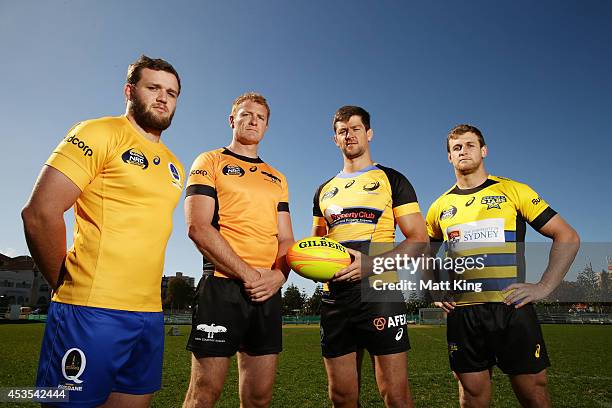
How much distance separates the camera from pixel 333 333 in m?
3.90

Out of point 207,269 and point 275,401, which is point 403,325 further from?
point 275,401

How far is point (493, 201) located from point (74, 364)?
411 centimetres

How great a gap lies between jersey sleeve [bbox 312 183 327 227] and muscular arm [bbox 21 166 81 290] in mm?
2620

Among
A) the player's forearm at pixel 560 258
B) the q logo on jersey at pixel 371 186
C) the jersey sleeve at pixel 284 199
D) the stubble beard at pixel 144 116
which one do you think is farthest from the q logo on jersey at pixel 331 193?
the player's forearm at pixel 560 258

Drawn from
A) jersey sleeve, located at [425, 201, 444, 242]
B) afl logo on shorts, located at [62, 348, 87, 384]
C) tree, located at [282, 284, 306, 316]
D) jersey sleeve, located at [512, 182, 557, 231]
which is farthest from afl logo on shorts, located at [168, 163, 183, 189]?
tree, located at [282, 284, 306, 316]

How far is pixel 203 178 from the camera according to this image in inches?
144

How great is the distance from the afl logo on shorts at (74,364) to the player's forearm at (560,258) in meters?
4.02

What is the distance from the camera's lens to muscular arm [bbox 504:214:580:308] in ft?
12.9

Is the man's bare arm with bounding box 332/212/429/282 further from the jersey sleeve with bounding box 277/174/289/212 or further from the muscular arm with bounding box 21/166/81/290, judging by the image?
the muscular arm with bounding box 21/166/81/290

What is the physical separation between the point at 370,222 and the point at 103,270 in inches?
97.5

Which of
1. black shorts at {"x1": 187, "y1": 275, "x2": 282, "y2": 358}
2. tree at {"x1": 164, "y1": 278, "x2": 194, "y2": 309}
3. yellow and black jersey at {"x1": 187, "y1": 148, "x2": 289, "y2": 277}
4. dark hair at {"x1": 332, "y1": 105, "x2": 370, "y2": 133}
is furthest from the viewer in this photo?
tree at {"x1": 164, "y1": 278, "x2": 194, "y2": 309}

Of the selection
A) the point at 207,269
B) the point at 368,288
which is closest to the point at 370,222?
the point at 368,288

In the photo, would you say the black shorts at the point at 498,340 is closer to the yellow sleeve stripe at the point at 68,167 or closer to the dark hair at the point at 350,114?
the dark hair at the point at 350,114

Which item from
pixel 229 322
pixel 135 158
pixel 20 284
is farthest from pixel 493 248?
pixel 20 284
